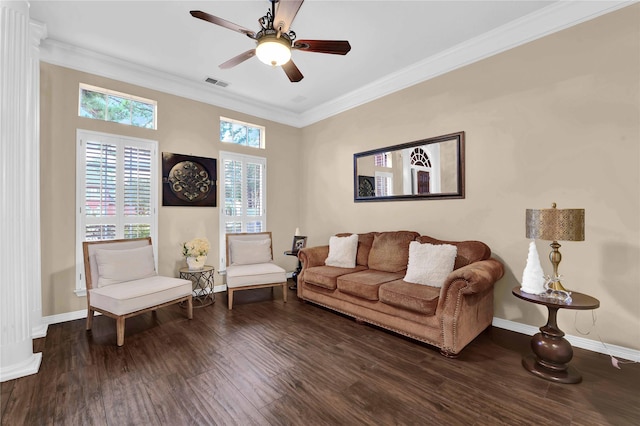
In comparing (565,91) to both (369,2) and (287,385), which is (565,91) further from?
(287,385)

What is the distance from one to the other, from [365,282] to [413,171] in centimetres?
172

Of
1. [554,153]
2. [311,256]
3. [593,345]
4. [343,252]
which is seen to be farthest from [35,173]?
[593,345]

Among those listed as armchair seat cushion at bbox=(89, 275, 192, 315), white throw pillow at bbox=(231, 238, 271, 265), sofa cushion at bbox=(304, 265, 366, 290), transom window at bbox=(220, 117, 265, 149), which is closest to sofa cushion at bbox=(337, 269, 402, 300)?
sofa cushion at bbox=(304, 265, 366, 290)

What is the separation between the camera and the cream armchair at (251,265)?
151 inches

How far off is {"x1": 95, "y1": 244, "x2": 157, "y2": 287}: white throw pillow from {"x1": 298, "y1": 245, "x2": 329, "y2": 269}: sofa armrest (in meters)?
1.92

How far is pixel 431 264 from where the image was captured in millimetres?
3029

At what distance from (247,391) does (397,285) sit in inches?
67.9

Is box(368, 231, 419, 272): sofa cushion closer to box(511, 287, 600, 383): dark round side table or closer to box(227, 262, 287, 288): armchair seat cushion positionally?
box(227, 262, 287, 288): armchair seat cushion

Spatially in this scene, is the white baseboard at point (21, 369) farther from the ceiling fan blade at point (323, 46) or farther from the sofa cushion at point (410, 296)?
the ceiling fan blade at point (323, 46)

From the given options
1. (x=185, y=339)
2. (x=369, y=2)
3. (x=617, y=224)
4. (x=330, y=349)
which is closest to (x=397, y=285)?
(x=330, y=349)

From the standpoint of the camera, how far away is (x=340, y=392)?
6.70ft

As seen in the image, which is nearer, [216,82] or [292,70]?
[292,70]

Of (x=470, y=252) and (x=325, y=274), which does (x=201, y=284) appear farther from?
(x=470, y=252)

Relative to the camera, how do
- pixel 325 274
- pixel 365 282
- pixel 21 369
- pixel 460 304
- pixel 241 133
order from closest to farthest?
pixel 21 369, pixel 460 304, pixel 365 282, pixel 325 274, pixel 241 133
